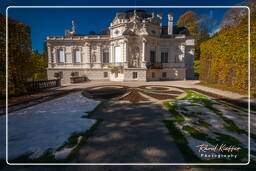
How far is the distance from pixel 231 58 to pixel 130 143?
474 inches

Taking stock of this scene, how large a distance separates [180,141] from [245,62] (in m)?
9.97

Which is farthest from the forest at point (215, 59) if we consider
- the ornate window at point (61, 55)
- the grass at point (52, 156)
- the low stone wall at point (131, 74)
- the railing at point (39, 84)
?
the ornate window at point (61, 55)

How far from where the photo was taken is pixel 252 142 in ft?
9.72

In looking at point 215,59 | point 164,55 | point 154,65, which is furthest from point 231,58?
point 164,55

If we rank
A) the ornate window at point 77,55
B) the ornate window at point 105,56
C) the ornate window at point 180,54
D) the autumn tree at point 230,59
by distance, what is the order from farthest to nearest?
the ornate window at point 77,55, the ornate window at point 105,56, the ornate window at point 180,54, the autumn tree at point 230,59

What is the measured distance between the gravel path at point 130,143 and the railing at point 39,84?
8.93m

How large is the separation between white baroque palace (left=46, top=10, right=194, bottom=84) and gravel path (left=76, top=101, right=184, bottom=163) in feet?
50.4

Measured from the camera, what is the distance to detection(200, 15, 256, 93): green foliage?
8.91 meters

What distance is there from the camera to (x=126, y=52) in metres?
19.8

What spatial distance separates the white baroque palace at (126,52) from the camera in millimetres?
19938

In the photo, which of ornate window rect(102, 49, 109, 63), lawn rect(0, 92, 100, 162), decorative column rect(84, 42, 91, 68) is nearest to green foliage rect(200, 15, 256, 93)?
lawn rect(0, 92, 100, 162)

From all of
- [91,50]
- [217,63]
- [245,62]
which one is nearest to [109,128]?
[245,62]

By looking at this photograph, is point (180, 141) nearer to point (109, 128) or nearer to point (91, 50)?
point (109, 128)

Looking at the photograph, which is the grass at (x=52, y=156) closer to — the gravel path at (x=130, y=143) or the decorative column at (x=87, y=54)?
the gravel path at (x=130, y=143)
